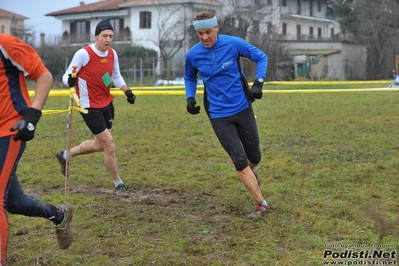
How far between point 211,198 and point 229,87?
1.50 meters

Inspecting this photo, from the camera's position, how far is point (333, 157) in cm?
951

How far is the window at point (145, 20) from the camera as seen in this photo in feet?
184

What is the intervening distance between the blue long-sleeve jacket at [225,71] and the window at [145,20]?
165ft

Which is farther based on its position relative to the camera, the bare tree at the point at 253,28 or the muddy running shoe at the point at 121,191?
the bare tree at the point at 253,28

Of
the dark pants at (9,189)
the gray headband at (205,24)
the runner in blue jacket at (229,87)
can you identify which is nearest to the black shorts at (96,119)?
the runner in blue jacket at (229,87)

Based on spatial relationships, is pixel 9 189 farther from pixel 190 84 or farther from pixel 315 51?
pixel 315 51

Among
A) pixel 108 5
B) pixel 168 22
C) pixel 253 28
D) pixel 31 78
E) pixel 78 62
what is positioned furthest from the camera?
pixel 108 5

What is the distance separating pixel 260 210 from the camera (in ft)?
20.3

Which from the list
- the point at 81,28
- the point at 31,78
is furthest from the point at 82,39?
the point at 31,78

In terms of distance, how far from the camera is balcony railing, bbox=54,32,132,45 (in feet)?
185

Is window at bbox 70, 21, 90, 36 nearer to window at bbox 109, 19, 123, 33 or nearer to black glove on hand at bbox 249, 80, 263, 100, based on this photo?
window at bbox 109, 19, 123, 33

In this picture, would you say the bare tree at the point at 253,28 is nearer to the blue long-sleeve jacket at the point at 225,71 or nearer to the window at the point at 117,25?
the window at the point at 117,25

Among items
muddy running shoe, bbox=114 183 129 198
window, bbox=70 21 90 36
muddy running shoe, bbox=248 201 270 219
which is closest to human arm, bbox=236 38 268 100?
muddy running shoe, bbox=248 201 270 219

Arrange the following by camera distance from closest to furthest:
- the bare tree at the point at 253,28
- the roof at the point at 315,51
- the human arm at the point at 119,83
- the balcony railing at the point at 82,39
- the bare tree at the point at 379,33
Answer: the human arm at the point at 119,83, the bare tree at the point at 253,28, the bare tree at the point at 379,33, the roof at the point at 315,51, the balcony railing at the point at 82,39
